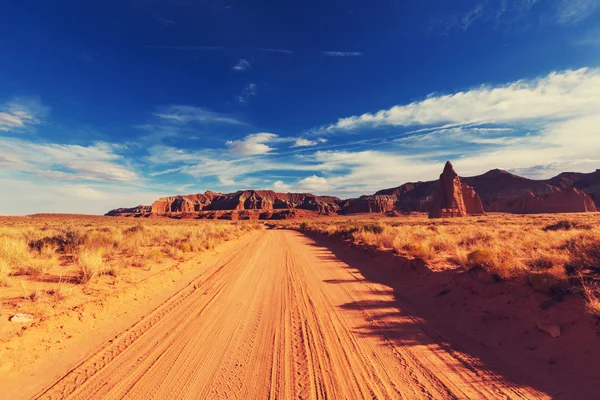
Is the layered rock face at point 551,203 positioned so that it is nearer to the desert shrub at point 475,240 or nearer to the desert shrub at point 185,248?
the desert shrub at point 475,240

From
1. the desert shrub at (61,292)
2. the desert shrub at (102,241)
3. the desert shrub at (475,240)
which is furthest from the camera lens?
the desert shrub at (475,240)

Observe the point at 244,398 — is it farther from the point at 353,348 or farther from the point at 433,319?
the point at 433,319

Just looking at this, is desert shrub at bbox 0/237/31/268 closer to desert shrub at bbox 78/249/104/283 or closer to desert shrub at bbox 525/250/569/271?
desert shrub at bbox 78/249/104/283

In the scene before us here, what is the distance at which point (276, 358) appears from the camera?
447 cm

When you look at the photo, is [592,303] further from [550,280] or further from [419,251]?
[419,251]

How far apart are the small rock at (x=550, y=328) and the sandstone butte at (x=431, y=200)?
8891 centimetres

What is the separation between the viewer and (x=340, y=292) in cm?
840

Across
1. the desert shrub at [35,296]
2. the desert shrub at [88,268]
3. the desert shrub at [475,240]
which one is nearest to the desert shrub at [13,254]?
the desert shrub at [88,268]

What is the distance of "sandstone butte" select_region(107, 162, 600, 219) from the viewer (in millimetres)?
89812

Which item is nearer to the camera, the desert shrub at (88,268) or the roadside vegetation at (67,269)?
the roadside vegetation at (67,269)

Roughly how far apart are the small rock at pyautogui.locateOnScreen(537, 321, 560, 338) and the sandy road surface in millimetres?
1558

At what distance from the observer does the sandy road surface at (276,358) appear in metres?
3.61

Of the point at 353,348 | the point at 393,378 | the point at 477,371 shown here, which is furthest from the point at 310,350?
the point at 477,371

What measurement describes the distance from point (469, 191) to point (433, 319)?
291 feet
